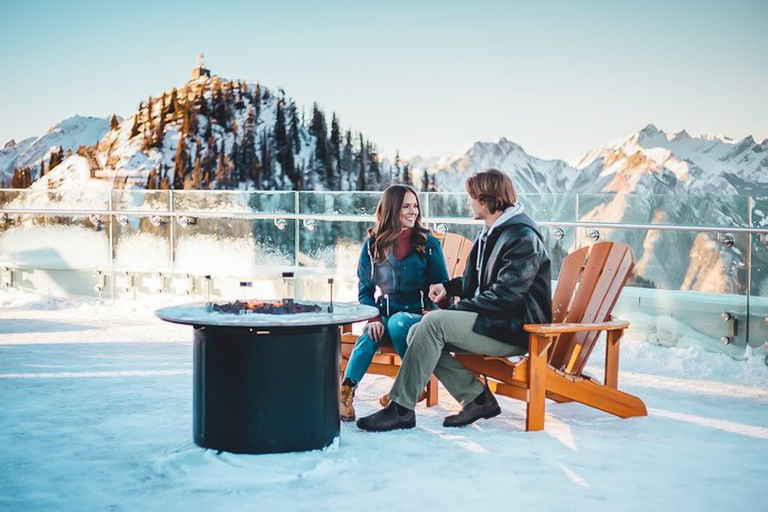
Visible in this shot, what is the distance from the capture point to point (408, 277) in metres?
4.54

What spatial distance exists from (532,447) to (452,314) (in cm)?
70

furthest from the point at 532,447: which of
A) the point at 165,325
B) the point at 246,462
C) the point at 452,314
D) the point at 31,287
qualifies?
the point at 31,287

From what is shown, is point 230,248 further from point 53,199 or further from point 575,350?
point 575,350

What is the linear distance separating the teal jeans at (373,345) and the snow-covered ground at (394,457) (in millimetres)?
298

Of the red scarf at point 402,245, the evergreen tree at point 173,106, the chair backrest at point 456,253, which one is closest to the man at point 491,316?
the red scarf at point 402,245

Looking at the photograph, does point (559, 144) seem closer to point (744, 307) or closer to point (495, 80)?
point (495, 80)

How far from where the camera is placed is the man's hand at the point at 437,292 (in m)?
4.30

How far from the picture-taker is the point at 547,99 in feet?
252

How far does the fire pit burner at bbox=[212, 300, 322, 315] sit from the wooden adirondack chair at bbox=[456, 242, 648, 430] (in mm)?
943

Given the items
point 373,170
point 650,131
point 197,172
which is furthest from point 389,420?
point 650,131

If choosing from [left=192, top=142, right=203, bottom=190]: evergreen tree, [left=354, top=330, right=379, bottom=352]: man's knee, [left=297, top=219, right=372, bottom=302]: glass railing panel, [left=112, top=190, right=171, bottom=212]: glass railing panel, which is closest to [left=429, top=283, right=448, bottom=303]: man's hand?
[left=354, top=330, right=379, bottom=352]: man's knee

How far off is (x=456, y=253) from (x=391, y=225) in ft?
3.21

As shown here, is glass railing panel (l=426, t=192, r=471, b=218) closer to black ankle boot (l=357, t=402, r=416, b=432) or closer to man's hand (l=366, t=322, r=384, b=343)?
man's hand (l=366, t=322, r=384, b=343)

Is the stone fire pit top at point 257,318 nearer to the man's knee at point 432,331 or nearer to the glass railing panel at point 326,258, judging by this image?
the man's knee at point 432,331
